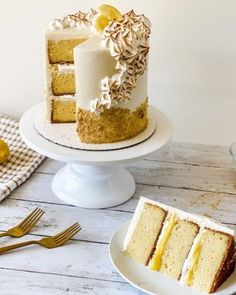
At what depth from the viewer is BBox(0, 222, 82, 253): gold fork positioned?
1.03 m

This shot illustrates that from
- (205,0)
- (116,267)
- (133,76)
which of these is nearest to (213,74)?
(205,0)

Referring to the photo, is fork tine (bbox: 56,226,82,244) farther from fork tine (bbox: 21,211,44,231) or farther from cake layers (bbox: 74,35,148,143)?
cake layers (bbox: 74,35,148,143)

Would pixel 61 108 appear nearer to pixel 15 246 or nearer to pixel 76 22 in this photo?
pixel 76 22

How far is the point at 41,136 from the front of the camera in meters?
1.17

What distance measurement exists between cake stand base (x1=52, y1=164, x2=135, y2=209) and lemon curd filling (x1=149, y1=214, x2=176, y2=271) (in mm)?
222

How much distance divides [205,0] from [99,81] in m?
0.39

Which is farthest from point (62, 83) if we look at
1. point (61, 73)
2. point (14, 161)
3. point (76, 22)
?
point (14, 161)

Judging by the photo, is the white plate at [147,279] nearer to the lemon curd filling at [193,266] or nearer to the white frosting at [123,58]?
the lemon curd filling at [193,266]

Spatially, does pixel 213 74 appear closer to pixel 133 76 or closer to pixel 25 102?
pixel 133 76

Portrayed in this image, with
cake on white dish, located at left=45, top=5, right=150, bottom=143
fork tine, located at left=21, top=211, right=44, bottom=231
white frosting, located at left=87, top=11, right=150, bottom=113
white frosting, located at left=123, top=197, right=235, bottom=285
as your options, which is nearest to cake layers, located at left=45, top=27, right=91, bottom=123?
cake on white dish, located at left=45, top=5, right=150, bottom=143

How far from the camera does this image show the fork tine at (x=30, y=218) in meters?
1.10

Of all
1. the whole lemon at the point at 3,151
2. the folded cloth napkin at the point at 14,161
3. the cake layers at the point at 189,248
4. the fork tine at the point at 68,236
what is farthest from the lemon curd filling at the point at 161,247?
the whole lemon at the point at 3,151

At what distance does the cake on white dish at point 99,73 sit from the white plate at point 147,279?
9.6 inches

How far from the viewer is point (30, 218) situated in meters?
1.12
